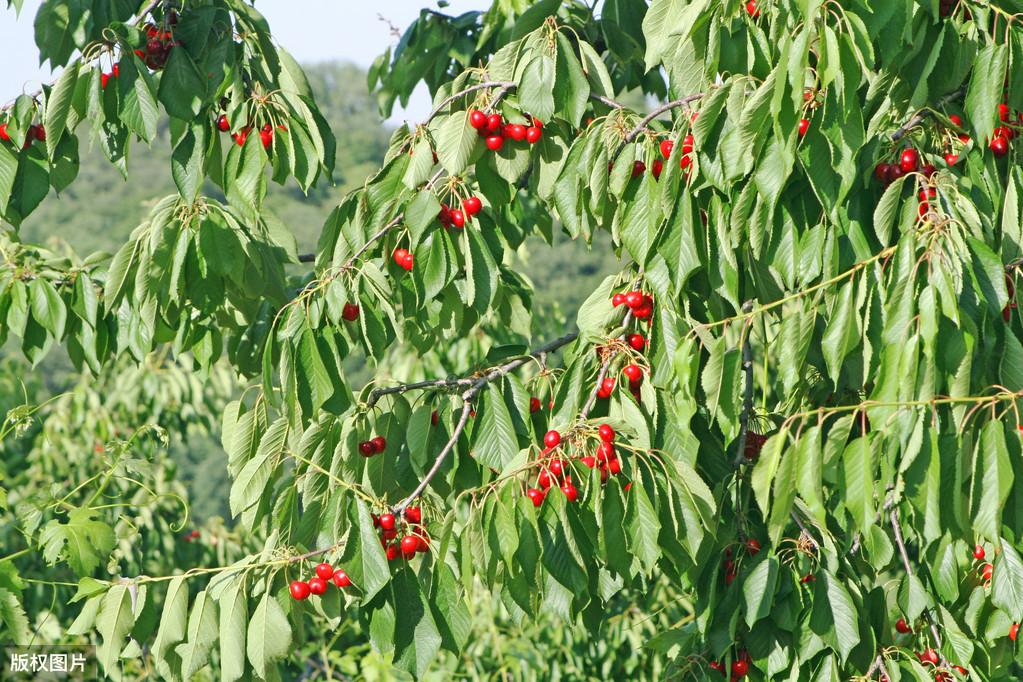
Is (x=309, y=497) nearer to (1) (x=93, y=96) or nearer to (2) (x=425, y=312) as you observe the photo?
(2) (x=425, y=312)

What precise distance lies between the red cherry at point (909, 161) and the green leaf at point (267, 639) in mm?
1302

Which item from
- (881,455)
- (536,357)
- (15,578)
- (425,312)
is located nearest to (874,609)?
(881,455)

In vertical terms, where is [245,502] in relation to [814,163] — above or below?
below

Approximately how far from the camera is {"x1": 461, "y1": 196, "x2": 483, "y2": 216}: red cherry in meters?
2.16

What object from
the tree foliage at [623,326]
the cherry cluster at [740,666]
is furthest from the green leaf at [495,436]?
the cherry cluster at [740,666]

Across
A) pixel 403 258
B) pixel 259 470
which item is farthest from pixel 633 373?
pixel 259 470

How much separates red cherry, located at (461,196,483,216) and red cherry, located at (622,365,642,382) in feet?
1.36

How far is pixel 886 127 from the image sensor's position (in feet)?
6.88

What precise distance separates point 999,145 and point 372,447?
4.36ft

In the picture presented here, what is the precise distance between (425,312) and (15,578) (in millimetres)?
965

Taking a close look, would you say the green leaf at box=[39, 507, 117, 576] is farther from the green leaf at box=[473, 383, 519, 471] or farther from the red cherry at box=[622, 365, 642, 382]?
the red cherry at box=[622, 365, 642, 382]

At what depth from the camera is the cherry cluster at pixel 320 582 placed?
2031 millimetres

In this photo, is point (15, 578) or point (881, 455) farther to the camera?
point (15, 578)

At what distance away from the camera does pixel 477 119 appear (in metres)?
2.21
